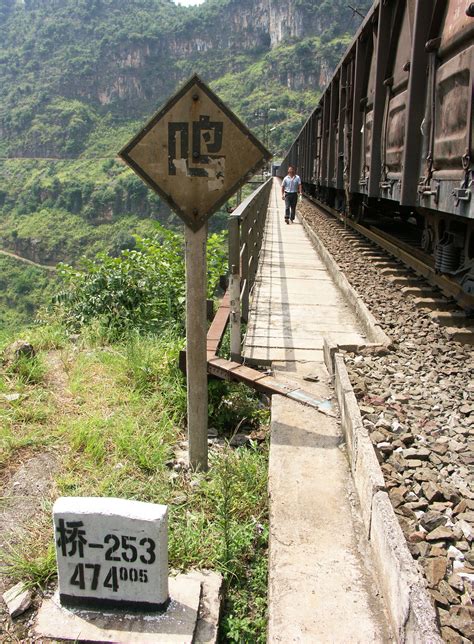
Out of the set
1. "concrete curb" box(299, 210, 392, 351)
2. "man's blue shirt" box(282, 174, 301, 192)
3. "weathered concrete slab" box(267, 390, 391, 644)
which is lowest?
"weathered concrete slab" box(267, 390, 391, 644)

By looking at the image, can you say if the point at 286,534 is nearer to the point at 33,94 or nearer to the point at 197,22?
the point at 33,94

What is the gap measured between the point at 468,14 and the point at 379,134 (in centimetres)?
350

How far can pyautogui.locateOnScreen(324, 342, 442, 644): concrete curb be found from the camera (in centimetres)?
172

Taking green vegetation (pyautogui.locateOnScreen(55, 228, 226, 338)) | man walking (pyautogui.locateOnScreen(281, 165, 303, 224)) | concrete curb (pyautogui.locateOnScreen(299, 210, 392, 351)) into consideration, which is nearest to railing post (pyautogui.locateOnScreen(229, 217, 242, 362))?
concrete curb (pyautogui.locateOnScreen(299, 210, 392, 351))

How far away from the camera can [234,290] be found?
4676 mm

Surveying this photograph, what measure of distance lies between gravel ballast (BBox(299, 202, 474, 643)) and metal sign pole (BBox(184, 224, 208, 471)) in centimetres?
96

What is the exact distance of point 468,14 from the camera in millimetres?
3912

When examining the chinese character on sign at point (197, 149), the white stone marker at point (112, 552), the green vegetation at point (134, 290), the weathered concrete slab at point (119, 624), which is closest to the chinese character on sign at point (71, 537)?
the white stone marker at point (112, 552)

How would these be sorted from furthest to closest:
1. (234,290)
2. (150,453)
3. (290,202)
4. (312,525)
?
(290,202) → (234,290) → (150,453) → (312,525)

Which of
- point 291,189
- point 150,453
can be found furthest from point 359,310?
point 291,189

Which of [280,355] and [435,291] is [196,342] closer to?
[280,355]

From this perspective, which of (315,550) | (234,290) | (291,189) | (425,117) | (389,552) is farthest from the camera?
(291,189)

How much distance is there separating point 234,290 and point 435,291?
114 inches

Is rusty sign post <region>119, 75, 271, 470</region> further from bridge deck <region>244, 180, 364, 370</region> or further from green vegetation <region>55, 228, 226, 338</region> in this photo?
green vegetation <region>55, 228, 226, 338</region>
